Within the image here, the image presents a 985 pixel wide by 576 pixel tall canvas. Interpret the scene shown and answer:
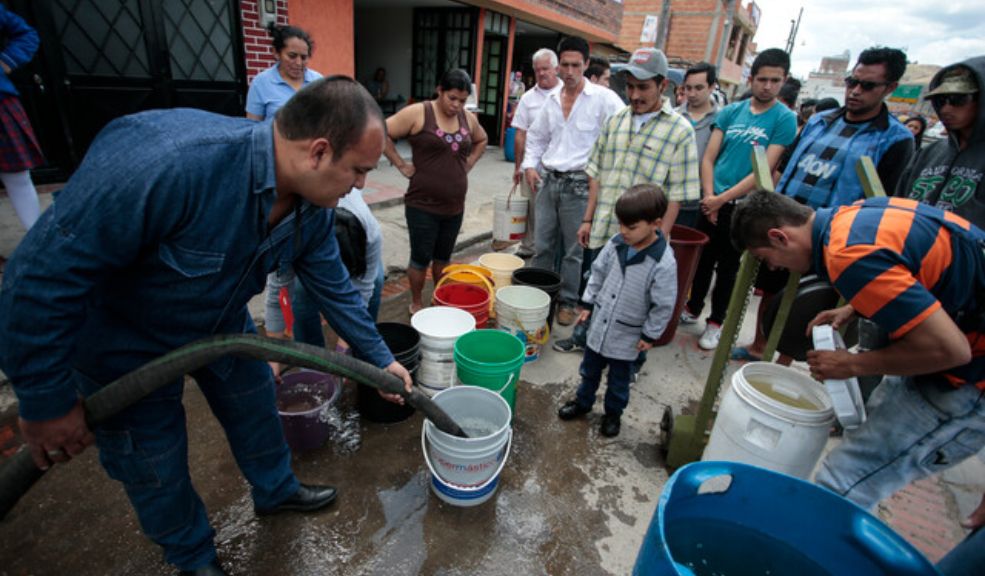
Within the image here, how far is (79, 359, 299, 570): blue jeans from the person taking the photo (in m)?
1.52

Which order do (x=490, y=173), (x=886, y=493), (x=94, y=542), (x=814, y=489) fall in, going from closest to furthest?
(x=814, y=489) → (x=886, y=493) → (x=94, y=542) → (x=490, y=173)

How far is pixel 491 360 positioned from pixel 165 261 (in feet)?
6.69

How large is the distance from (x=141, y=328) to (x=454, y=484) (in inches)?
58.1

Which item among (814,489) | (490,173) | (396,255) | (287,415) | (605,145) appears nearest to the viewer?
(814,489)

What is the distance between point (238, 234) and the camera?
138 centimetres

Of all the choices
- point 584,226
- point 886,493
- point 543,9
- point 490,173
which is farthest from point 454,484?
point 543,9

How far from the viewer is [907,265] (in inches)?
56.5

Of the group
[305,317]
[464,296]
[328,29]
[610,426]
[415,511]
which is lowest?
[415,511]

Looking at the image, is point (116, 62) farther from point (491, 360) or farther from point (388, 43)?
point (388, 43)

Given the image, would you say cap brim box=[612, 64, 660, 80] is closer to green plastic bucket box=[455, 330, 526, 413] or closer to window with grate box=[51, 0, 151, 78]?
green plastic bucket box=[455, 330, 526, 413]

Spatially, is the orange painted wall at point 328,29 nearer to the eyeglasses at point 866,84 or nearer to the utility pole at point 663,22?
the eyeglasses at point 866,84

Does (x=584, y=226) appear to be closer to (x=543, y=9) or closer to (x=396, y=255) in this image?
(x=396, y=255)

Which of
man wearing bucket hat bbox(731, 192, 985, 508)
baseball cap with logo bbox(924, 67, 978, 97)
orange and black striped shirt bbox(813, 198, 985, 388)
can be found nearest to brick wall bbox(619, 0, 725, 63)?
baseball cap with logo bbox(924, 67, 978, 97)

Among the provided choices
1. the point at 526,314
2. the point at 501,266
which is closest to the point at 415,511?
the point at 526,314
